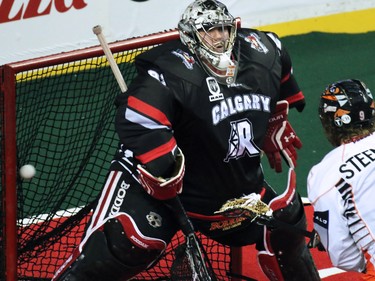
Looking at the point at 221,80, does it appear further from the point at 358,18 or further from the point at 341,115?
the point at 358,18

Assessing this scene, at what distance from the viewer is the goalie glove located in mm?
4312

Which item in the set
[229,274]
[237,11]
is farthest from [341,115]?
[237,11]

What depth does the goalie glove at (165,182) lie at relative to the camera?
431cm

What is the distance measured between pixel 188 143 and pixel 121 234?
478 mm

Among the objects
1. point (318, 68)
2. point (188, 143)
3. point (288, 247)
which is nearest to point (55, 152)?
point (188, 143)

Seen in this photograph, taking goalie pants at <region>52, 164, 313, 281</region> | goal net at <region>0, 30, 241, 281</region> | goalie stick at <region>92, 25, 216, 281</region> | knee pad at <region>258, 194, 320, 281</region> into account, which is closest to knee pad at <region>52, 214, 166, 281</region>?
goalie pants at <region>52, 164, 313, 281</region>

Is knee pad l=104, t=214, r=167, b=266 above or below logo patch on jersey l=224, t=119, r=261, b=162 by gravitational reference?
below

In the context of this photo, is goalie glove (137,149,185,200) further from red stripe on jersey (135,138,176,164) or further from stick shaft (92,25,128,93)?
stick shaft (92,25,128,93)

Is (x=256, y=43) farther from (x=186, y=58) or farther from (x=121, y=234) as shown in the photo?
(x=121, y=234)

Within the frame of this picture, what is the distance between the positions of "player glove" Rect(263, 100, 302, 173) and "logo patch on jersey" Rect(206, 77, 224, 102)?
444mm

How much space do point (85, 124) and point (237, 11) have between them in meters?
2.62

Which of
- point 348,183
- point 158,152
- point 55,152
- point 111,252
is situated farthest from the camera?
point 55,152

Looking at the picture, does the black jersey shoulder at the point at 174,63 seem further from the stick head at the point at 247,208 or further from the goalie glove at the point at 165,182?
the stick head at the point at 247,208

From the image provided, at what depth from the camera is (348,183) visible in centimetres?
386
